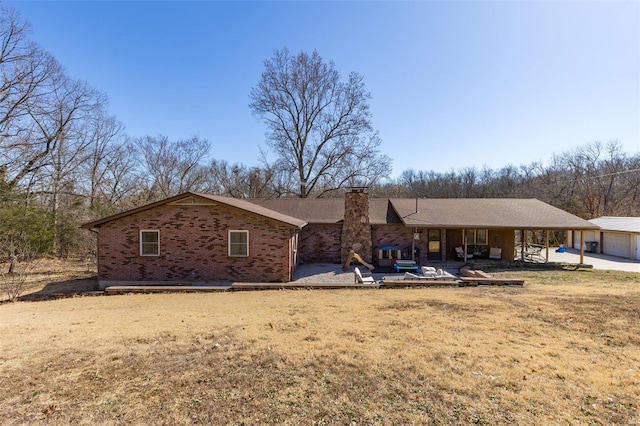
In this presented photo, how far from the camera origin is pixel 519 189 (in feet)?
150

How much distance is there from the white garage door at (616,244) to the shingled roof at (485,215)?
6514 mm

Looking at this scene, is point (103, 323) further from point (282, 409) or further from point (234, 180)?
point (234, 180)

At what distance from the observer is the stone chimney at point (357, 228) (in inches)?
648

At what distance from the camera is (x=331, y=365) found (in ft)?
14.7

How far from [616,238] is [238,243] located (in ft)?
83.9

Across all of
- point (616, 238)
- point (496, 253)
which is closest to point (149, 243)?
point (496, 253)

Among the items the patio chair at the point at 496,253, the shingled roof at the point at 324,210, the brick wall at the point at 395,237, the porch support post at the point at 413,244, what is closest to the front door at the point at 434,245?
the brick wall at the point at 395,237

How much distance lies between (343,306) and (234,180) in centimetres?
3175

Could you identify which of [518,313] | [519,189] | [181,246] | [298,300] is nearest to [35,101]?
[181,246]

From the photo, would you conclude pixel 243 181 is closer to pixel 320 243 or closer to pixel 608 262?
pixel 320 243

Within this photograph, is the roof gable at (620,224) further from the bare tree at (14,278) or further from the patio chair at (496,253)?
the bare tree at (14,278)

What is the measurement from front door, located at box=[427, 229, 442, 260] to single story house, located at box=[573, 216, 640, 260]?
1062cm

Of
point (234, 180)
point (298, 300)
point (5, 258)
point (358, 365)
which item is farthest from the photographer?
point (234, 180)

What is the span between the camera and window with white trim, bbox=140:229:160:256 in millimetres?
13070
